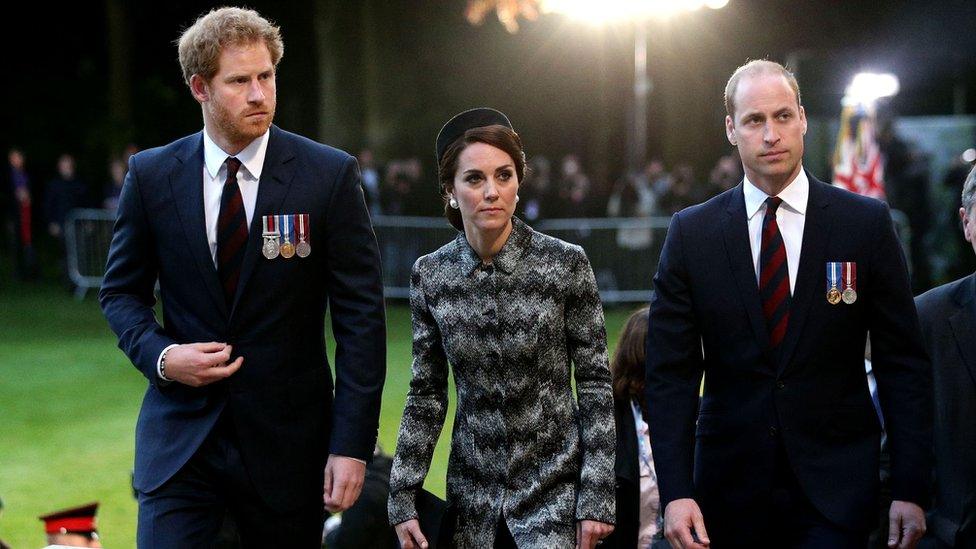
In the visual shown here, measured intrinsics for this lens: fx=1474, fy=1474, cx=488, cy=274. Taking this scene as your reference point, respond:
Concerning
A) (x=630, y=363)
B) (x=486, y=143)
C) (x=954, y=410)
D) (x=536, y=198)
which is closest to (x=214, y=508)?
(x=486, y=143)

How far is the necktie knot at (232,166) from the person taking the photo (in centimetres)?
438

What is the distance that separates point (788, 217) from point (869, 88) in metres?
14.1

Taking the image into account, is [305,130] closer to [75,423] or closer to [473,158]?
[75,423]

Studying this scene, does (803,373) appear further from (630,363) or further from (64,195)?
(64,195)

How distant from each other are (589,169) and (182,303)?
30.1 m

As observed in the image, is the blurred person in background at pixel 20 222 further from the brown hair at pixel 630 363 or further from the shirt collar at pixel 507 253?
the shirt collar at pixel 507 253

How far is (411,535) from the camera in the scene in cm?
434

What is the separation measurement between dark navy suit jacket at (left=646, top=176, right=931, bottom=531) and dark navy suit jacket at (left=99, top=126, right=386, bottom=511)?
35.6 inches

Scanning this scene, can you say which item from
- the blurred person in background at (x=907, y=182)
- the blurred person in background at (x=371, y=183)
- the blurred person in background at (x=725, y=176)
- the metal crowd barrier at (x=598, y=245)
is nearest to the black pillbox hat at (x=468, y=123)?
the metal crowd barrier at (x=598, y=245)

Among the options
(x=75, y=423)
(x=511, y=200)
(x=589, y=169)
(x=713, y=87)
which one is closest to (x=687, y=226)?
(x=511, y=200)

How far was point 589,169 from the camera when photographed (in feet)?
112

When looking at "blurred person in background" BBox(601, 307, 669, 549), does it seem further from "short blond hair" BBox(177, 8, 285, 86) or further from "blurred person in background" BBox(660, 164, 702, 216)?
"blurred person in background" BBox(660, 164, 702, 216)

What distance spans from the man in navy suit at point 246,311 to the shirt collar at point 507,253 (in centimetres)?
27

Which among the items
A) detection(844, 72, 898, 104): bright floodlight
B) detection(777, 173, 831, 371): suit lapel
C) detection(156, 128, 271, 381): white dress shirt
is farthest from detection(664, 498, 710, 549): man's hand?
detection(844, 72, 898, 104): bright floodlight
